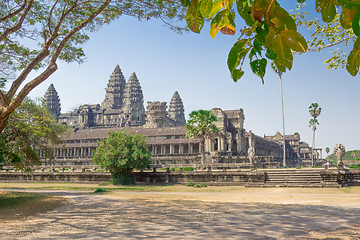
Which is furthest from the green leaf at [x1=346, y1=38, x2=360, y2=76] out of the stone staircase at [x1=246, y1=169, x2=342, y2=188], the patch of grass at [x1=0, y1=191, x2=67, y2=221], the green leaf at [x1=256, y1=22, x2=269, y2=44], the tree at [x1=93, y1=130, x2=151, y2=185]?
the tree at [x1=93, y1=130, x2=151, y2=185]

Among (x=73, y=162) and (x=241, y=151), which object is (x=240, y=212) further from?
(x=73, y=162)

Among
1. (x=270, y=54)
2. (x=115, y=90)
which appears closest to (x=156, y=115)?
(x=115, y=90)

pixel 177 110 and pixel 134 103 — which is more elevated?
pixel 134 103

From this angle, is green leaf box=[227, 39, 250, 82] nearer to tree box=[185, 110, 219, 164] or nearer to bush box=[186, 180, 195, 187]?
bush box=[186, 180, 195, 187]

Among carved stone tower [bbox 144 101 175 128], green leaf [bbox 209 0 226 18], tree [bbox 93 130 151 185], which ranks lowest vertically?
tree [bbox 93 130 151 185]

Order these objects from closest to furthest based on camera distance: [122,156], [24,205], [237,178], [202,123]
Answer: [24,205]
[237,178]
[122,156]
[202,123]

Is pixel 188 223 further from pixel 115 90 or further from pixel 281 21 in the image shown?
pixel 115 90

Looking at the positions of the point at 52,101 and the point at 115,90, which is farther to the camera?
the point at 52,101

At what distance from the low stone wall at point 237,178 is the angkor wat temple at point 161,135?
18320 mm

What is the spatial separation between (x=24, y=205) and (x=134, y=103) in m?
90.0

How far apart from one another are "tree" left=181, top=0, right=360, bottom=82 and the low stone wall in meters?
24.9

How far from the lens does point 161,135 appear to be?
64562 millimetres

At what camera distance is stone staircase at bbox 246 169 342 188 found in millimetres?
24156

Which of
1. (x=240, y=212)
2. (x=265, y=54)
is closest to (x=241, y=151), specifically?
(x=240, y=212)
